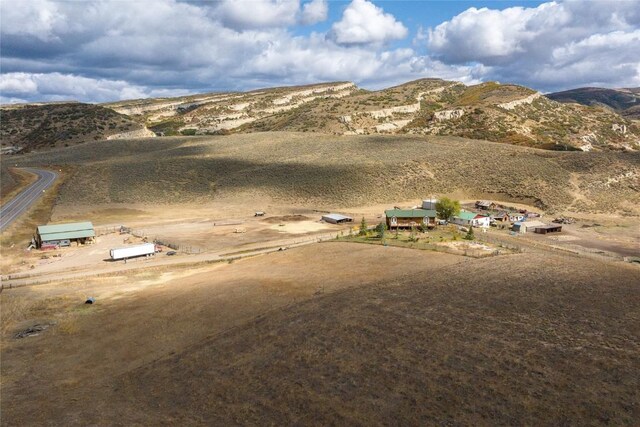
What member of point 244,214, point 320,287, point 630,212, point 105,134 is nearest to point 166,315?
point 320,287

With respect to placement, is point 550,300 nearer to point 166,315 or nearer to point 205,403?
point 205,403

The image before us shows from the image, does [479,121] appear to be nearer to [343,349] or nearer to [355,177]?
[355,177]

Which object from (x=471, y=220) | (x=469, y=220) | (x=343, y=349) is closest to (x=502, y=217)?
(x=469, y=220)

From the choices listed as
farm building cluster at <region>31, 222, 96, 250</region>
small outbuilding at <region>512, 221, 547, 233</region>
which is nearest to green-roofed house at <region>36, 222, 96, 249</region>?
farm building cluster at <region>31, 222, 96, 250</region>

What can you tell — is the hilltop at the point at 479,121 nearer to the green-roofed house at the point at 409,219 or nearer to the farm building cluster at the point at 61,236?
the green-roofed house at the point at 409,219

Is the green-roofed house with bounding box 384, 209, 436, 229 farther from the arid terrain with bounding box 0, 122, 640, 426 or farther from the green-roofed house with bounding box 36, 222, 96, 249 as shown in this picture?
the green-roofed house with bounding box 36, 222, 96, 249

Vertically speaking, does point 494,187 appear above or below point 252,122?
below
